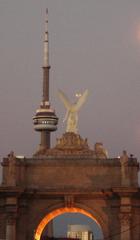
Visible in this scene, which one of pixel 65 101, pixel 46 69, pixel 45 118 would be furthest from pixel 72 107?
pixel 46 69

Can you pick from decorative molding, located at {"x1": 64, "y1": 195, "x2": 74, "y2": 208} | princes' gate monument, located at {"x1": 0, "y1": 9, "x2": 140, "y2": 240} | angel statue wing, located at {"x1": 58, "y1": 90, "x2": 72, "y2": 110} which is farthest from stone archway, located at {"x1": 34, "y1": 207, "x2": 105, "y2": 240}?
angel statue wing, located at {"x1": 58, "y1": 90, "x2": 72, "y2": 110}

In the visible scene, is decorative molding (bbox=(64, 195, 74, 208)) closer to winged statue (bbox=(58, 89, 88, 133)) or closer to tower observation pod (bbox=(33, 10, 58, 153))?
winged statue (bbox=(58, 89, 88, 133))

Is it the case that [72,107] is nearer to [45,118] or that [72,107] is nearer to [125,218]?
[125,218]

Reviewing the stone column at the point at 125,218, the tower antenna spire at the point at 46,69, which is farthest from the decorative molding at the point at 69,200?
the tower antenna spire at the point at 46,69

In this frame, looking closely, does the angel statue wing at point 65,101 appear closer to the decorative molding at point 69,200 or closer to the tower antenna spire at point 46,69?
the decorative molding at point 69,200

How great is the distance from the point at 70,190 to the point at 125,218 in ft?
15.7

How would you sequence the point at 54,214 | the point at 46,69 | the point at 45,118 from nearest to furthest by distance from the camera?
the point at 54,214, the point at 45,118, the point at 46,69

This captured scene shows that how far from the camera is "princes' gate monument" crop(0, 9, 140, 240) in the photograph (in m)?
62.5

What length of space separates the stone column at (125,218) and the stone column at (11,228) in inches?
322

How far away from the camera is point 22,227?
63.2m

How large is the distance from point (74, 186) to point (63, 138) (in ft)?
13.9

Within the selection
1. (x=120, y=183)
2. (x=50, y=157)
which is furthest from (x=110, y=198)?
(x=50, y=157)

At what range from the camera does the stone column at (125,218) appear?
6169 centimetres

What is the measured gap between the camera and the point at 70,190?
207 feet
